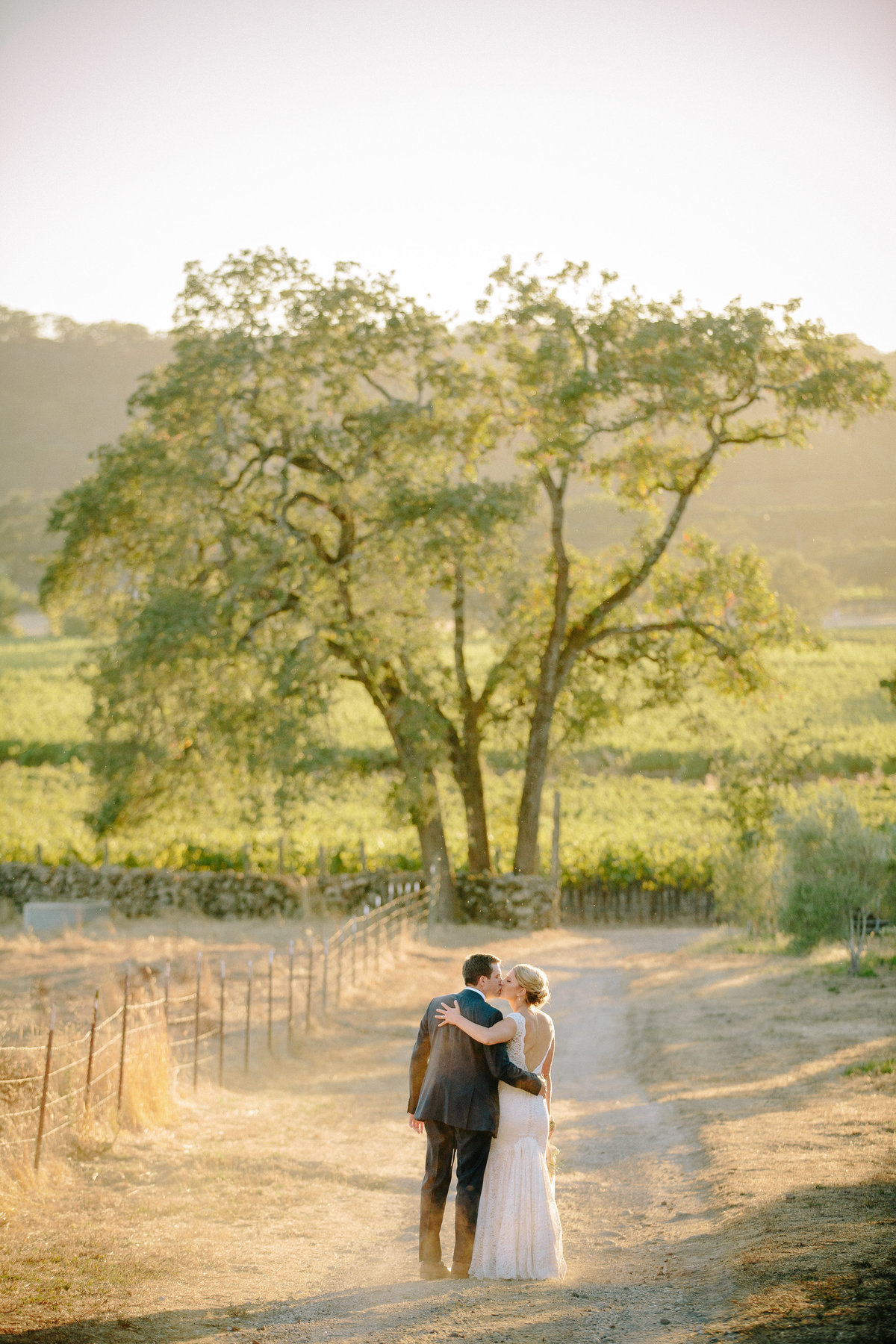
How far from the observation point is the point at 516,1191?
19.3ft

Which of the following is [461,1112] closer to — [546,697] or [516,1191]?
[516,1191]

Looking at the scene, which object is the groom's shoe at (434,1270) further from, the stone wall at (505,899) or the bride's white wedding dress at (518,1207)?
the stone wall at (505,899)

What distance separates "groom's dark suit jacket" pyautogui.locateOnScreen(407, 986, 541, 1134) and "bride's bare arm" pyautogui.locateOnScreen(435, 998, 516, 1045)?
6cm

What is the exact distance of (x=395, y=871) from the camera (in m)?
28.3

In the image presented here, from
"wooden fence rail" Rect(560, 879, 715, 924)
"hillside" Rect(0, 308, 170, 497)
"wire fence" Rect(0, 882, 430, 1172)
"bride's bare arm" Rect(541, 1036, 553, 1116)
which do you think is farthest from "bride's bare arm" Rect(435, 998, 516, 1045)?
"hillside" Rect(0, 308, 170, 497)

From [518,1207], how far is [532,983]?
3.60 ft

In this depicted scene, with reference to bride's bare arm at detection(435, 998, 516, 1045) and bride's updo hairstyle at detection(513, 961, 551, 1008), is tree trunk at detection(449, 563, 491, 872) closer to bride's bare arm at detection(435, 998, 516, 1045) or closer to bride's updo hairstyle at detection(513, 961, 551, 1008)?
bride's updo hairstyle at detection(513, 961, 551, 1008)

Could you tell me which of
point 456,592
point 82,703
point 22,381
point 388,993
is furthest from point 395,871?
point 22,381

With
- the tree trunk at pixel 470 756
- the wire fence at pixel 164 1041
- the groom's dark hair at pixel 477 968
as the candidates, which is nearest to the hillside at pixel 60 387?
the tree trunk at pixel 470 756

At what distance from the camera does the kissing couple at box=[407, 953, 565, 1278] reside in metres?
5.93

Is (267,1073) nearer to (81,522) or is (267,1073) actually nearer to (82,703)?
(81,522)

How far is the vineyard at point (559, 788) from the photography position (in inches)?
1065

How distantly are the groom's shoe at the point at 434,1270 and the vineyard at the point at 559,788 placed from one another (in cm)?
1359

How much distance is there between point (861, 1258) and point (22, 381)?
17286 centimetres
